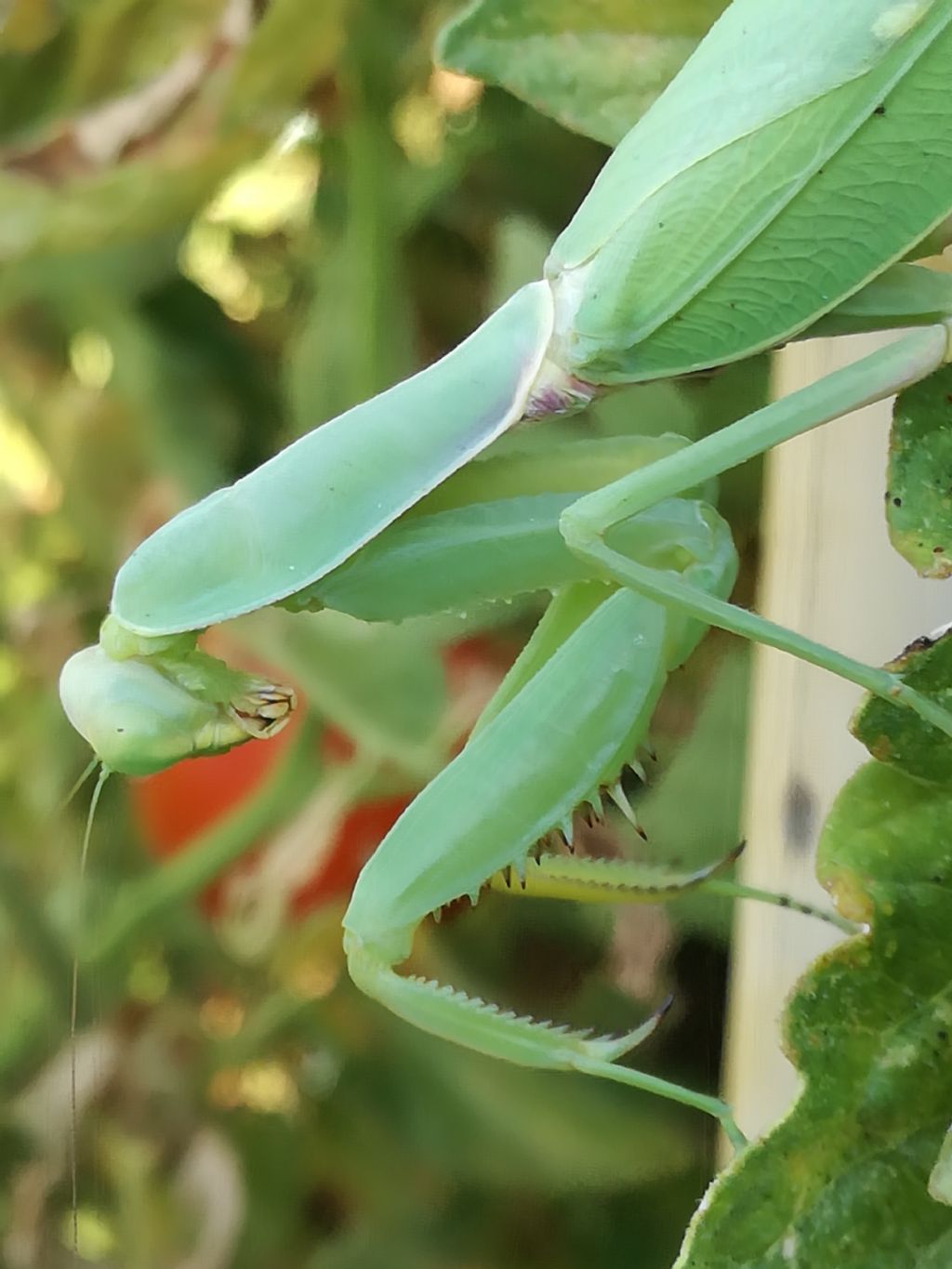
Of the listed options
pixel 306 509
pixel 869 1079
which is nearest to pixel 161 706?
pixel 306 509

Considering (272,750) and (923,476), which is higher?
(923,476)

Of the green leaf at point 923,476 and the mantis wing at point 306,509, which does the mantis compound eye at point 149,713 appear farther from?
the green leaf at point 923,476

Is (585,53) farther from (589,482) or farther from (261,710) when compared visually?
(261,710)

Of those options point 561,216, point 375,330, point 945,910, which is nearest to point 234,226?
point 375,330

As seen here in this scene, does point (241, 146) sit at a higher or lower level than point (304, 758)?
higher

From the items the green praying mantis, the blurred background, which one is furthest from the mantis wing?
the blurred background

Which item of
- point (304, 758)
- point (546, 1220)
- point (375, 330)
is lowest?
point (546, 1220)

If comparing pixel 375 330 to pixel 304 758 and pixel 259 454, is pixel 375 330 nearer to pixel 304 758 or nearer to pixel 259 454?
pixel 259 454
